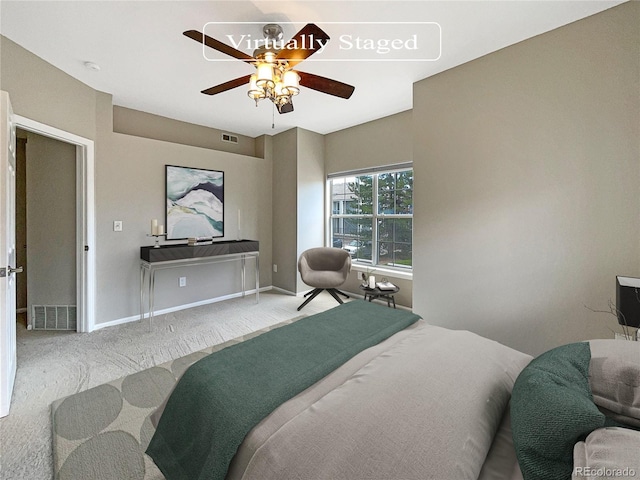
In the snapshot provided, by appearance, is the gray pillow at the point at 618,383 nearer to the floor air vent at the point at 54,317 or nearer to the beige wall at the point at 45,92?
the beige wall at the point at 45,92

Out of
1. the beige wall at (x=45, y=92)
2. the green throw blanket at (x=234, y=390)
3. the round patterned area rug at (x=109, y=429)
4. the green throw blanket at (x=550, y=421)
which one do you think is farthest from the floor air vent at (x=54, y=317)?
the green throw blanket at (x=550, y=421)

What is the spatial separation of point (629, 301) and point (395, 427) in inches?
70.6

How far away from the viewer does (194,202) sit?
400 cm

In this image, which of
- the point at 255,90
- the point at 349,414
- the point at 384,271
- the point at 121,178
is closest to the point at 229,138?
the point at 121,178

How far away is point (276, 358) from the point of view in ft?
4.27

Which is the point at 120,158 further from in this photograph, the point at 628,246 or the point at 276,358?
the point at 628,246

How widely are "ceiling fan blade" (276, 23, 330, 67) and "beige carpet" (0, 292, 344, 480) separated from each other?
8.44 ft

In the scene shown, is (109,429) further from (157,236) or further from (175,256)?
(157,236)

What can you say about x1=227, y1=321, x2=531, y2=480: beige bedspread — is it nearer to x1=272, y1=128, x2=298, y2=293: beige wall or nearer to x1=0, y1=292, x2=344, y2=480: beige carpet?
x1=0, y1=292, x2=344, y2=480: beige carpet

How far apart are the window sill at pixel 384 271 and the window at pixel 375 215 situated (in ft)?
0.25

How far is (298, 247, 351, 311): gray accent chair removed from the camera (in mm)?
3918

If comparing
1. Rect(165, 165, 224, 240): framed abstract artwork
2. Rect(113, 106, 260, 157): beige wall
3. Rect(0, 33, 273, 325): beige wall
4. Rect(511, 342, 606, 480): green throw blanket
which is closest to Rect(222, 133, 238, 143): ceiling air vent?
Rect(113, 106, 260, 157): beige wall

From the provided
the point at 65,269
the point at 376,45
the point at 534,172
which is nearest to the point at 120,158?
the point at 65,269

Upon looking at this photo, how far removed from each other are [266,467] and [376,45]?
2797 millimetres
